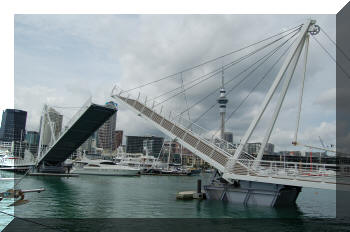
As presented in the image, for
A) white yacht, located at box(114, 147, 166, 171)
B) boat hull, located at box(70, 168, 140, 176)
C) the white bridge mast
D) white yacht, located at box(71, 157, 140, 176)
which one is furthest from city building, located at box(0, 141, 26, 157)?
the white bridge mast

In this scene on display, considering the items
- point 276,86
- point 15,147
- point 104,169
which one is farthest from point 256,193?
point 15,147

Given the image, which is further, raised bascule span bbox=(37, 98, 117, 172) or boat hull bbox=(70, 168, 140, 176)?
boat hull bbox=(70, 168, 140, 176)

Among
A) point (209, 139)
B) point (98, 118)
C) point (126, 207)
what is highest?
point (98, 118)

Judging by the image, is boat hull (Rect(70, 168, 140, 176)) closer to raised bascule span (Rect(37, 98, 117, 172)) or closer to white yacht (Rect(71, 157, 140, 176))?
white yacht (Rect(71, 157, 140, 176))

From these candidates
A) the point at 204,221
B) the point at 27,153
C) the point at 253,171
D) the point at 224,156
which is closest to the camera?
the point at 204,221

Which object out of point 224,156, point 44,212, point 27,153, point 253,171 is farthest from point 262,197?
point 27,153

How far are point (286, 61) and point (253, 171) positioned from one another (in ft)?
29.3

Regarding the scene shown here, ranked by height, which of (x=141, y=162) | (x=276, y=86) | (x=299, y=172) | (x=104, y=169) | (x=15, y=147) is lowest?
(x=141, y=162)

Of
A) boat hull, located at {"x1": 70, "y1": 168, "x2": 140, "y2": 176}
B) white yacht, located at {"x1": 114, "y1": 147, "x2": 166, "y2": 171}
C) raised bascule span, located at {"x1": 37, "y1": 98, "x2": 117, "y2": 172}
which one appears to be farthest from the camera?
white yacht, located at {"x1": 114, "y1": 147, "x2": 166, "y2": 171}

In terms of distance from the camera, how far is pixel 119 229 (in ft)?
50.2

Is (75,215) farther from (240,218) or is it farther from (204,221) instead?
(240,218)

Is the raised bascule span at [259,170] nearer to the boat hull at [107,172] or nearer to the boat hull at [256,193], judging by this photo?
the boat hull at [256,193]

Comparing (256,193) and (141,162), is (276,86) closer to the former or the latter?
(256,193)

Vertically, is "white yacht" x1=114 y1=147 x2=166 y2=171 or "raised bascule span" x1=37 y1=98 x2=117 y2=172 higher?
"raised bascule span" x1=37 y1=98 x2=117 y2=172
